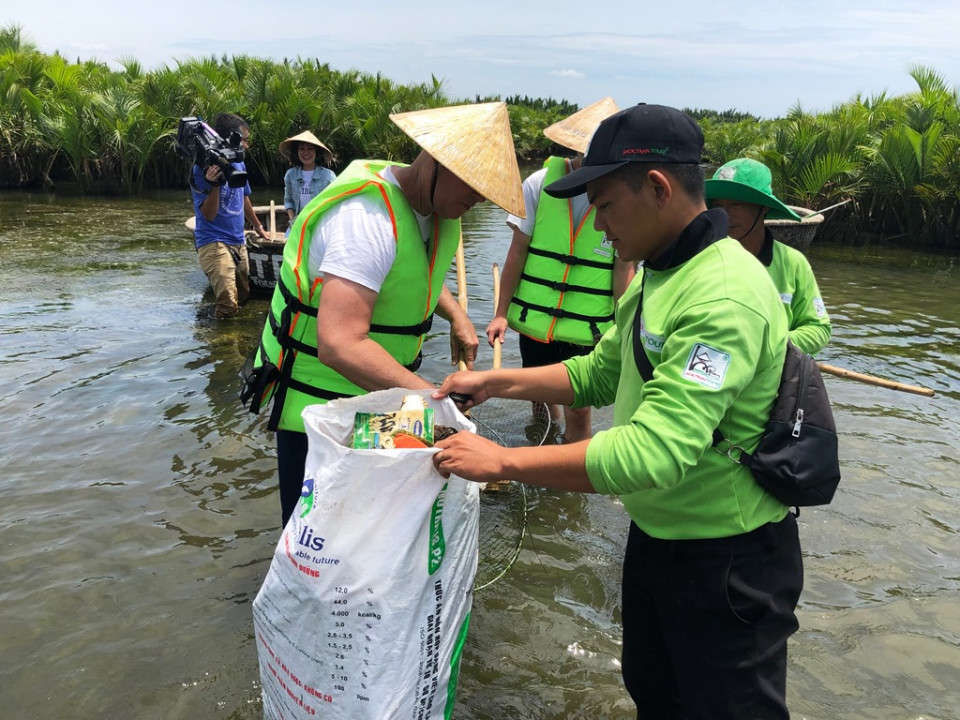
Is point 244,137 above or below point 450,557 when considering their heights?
above

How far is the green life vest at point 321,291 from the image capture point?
93.2 inches

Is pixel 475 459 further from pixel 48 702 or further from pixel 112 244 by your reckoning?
pixel 112 244

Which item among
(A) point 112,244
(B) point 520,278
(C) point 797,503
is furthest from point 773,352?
(A) point 112,244

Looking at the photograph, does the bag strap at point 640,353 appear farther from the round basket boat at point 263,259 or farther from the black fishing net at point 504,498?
the round basket boat at point 263,259

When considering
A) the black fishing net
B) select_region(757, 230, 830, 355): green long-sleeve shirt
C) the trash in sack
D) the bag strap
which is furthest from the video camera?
the bag strap

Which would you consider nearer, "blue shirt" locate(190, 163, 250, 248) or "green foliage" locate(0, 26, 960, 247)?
"blue shirt" locate(190, 163, 250, 248)

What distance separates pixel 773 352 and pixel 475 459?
767 mm

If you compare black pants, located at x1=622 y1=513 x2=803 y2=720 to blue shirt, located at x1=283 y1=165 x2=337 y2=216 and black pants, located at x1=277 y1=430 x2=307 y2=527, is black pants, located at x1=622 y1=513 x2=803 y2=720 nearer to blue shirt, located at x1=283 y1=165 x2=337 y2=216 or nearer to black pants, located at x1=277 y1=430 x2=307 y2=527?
black pants, located at x1=277 y1=430 x2=307 y2=527

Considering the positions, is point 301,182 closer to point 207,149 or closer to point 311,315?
point 207,149

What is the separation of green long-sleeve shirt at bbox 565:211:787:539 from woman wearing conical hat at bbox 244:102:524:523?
2.49ft

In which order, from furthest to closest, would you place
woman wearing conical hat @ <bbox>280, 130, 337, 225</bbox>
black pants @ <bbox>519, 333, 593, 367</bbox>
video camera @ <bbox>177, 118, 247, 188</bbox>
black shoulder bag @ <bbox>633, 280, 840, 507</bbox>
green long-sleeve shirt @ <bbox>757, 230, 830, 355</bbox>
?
1. woman wearing conical hat @ <bbox>280, 130, 337, 225</bbox>
2. video camera @ <bbox>177, 118, 247, 188</bbox>
3. black pants @ <bbox>519, 333, 593, 367</bbox>
4. green long-sleeve shirt @ <bbox>757, 230, 830, 355</bbox>
5. black shoulder bag @ <bbox>633, 280, 840, 507</bbox>

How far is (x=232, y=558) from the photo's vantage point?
3934 mm

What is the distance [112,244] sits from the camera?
42.5ft

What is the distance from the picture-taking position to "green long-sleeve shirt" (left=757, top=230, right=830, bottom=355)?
326cm
